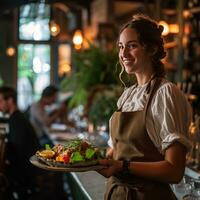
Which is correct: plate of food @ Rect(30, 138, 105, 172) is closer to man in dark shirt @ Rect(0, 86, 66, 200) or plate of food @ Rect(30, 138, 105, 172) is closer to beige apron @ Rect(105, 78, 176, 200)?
beige apron @ Rect(105, 78, 176, 200)

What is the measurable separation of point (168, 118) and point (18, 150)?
2.76 m

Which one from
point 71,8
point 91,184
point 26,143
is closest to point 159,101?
point 91,184

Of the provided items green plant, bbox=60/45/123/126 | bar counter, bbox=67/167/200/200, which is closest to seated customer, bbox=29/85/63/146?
green plant, bbox=60/45/123/126

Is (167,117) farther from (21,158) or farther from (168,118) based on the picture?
(21,158)

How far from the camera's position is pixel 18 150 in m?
3.98

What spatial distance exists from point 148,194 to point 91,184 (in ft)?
3.33

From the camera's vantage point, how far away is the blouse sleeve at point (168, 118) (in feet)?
4.61

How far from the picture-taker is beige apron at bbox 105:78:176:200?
149 cm

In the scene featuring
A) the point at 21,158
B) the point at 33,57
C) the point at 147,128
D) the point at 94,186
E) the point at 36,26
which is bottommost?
the point at 21,158

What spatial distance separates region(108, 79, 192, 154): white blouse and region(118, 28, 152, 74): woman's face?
0.29 feet

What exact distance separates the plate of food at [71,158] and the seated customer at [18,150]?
2.26m

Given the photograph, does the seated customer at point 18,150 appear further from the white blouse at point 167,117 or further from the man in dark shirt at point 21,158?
the white blouse at point 167,117

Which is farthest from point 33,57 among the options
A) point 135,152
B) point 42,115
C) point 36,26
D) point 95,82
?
point 135,152

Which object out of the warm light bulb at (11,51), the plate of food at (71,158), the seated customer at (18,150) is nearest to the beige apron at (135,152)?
the plate of food at (71,158)
